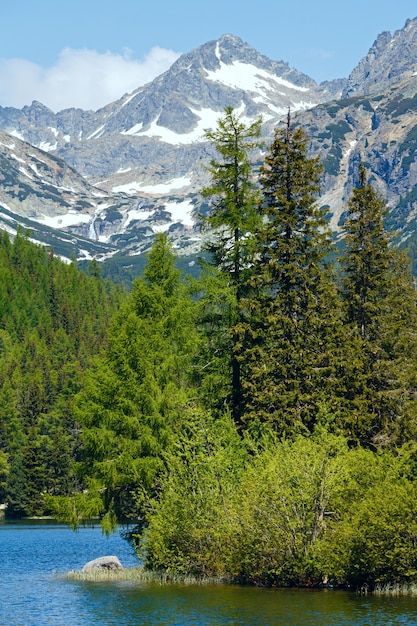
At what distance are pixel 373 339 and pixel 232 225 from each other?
10.3 m

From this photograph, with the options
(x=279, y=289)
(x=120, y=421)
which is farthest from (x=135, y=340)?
(x=279, y=289)

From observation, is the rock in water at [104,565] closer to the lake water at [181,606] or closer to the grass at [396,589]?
the lake water at [181,606]

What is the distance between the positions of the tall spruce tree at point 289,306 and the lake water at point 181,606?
966 cm

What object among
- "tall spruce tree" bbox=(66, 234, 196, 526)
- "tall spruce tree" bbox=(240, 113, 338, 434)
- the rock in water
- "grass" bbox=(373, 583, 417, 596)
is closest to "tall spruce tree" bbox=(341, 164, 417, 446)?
"tall spruce tree" bbox=(240, 113, 338, 434)

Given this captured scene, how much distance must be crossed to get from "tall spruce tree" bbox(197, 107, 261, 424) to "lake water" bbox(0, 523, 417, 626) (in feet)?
37.4

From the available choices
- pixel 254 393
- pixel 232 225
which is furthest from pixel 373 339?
pixel 232 225

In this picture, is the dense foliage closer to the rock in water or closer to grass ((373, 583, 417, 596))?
grass ((373, 583, 417, 596))

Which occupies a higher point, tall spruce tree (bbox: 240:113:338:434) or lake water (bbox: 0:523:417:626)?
tall spruce tree (bbox: 240:113:338:434)

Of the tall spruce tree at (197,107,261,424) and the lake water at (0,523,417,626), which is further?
the tall spruce tree at (197,107,261,424)

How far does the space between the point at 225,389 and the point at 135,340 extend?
547 centimetres

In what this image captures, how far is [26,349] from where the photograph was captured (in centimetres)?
19988

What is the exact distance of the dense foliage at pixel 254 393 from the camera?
39.7 metres

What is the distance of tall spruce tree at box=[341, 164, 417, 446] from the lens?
159 feet

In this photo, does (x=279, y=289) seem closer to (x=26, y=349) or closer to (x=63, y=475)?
Answer: (x=63, y=475)
